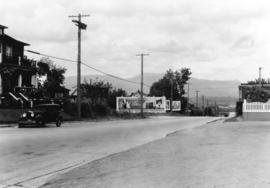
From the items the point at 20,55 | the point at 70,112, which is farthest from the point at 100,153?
the point at 20,55

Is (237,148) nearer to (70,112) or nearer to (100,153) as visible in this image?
(100,153)

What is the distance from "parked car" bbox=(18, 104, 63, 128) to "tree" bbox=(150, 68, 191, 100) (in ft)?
291

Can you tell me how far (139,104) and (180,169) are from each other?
8572 centimetres

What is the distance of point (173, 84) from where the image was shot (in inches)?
4833

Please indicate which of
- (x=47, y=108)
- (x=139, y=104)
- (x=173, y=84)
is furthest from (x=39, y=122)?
(x=173, y=84)

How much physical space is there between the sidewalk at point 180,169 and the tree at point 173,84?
10611 cm

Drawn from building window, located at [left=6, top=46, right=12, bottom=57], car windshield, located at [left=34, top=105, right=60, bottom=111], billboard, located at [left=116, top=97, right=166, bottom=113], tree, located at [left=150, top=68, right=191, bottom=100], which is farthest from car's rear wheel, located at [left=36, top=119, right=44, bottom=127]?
tree, located at [left=150, top=68, right=191, bottom=100]

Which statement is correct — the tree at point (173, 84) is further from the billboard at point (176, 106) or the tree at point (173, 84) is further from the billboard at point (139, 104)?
the billboard at point (139, 104)

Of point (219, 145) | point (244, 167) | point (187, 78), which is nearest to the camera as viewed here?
point (244, 167)

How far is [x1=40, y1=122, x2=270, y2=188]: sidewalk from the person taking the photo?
7.77 metres

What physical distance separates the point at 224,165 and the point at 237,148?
3033 mm

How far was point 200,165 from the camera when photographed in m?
9.54

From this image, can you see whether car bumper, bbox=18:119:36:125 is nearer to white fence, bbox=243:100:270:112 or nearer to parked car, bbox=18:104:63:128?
parked car, bbox=18:104:63:128

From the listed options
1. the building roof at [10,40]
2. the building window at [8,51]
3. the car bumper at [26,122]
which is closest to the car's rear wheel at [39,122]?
the car bumper at [26,122]
